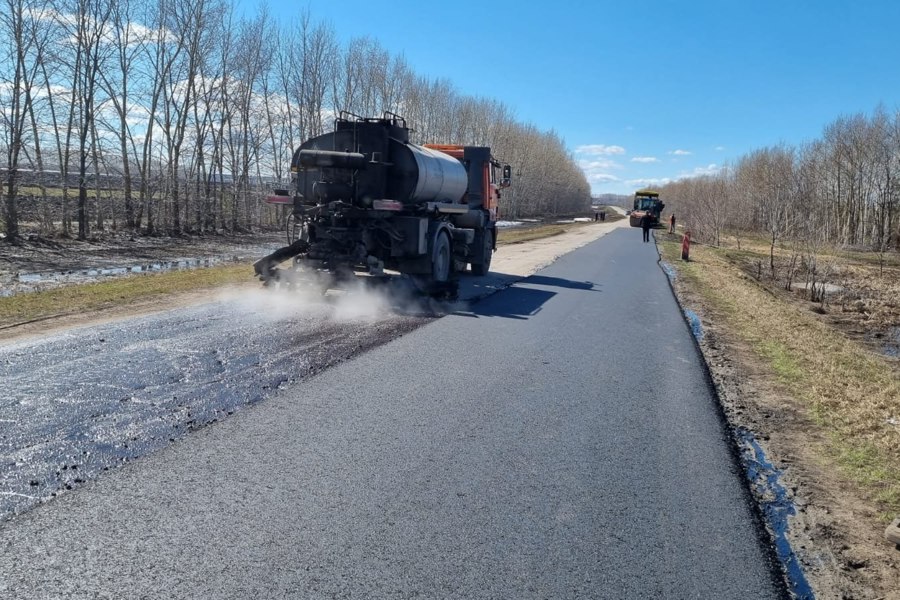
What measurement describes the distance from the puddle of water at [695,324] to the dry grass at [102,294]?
28.2 ft

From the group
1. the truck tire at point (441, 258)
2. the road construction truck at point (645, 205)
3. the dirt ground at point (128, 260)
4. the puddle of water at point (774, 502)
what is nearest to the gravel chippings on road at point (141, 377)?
the dirt ground at point (128, 260)

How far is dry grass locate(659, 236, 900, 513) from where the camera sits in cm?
522

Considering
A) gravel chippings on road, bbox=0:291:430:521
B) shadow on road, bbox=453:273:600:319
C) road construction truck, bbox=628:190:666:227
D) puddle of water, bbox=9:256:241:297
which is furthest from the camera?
road construction truck, bbox=628:190:666:227

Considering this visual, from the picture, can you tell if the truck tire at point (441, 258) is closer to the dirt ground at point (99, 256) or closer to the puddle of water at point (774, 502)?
the dirt ground at point (99, 256)

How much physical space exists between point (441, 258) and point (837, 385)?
25.3 ft

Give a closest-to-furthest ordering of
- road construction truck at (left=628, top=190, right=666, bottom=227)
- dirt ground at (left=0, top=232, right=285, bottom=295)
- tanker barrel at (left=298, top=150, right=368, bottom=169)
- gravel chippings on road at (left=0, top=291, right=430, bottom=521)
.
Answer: gravel chippings on road at (left=0, top=291, right=430, bottom=521), tanker barrel at (left=298, top=150, right=368, bottom=169), dirt ground at (left=0, top=232, right=285, bottom=295), road construction truck at (left=628, top=190, right=666, bottom=227)

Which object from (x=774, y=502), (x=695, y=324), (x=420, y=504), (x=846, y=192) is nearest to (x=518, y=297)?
(x=695, y=324)

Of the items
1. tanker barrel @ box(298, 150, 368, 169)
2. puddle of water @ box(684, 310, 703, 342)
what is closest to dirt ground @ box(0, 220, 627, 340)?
tanker barrel @ box(298, 150, 368, 169)

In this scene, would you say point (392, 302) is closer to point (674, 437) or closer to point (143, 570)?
point (674, 437)

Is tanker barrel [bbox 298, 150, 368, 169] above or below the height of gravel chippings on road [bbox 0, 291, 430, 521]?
above

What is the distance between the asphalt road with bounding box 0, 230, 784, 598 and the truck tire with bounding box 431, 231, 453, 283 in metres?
6.09

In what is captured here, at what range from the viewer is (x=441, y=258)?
1359 centimetres

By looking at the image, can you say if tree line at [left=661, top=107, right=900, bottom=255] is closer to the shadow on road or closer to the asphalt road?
the shadow on road

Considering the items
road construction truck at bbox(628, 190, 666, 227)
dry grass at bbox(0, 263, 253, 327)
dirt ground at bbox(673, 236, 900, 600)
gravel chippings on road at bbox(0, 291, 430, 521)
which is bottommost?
dirt ground at bbox(673, 236, 900, 600)
